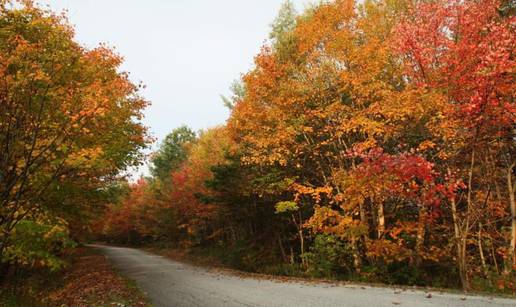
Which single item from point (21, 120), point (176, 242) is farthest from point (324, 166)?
point (176, 242)

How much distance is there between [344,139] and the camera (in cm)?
1641

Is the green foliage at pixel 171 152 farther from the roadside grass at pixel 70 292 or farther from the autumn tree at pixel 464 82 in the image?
the autumn tree at pixel 464 82

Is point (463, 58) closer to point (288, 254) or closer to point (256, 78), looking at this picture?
point (256, 78)

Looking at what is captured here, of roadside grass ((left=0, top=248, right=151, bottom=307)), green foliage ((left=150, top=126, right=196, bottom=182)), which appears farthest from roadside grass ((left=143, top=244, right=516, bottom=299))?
green foliage ((left=150, top=126, right=196, bottom=182))

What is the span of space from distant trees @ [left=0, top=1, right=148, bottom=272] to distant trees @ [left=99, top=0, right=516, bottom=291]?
265 inches

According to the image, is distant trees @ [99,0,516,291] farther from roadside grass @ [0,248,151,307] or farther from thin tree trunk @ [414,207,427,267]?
roadside grass @ [0,248,151,307]

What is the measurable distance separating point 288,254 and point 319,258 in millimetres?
6232

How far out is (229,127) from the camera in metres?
19.8

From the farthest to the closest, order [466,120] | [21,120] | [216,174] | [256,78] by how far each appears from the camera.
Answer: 1. [216,174]
2. [256,78]
3. [466,120]
4. [21,120]

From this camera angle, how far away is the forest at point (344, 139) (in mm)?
8039

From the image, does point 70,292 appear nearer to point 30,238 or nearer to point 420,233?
point 30,238

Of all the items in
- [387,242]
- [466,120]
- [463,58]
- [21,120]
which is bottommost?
[387,242]

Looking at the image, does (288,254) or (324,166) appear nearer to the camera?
(324,166)

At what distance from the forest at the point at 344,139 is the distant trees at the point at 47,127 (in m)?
0.06
